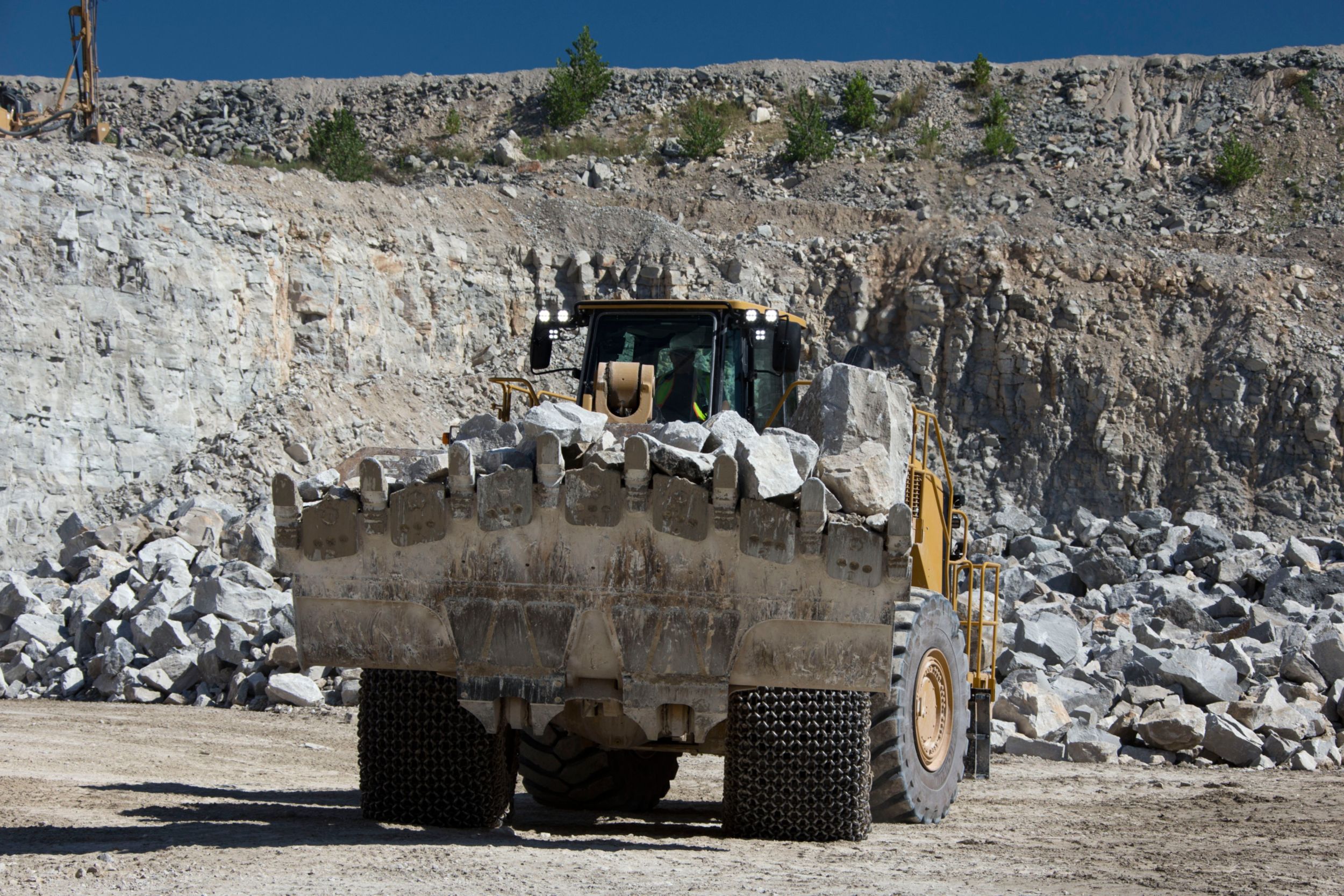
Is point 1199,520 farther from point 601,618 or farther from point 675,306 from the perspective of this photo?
point 601,618

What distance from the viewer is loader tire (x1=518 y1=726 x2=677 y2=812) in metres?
7.69

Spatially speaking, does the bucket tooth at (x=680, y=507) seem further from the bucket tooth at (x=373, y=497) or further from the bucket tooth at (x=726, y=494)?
the bucket tooth at (x=373, y=497)

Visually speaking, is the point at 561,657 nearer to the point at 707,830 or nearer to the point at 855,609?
the point at 855,609

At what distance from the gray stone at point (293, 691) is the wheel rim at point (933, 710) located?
750cm

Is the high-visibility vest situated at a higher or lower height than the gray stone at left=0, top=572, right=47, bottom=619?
higher

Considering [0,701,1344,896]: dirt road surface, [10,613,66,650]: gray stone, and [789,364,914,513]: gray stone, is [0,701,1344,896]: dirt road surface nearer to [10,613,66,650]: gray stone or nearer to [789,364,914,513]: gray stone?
[789,364,914,513]: gray stone

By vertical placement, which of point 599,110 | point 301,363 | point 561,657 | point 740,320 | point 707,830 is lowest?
point 707,830

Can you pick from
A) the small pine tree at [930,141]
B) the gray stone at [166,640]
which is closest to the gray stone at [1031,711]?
the gray stone at [166,640]

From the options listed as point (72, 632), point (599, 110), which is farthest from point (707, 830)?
point (599, 110)

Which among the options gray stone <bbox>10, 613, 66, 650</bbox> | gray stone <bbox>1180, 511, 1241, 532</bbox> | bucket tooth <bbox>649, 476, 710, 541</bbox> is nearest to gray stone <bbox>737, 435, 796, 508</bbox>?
bucket tooth <bbox>649, 476, 710, 541</bbox>

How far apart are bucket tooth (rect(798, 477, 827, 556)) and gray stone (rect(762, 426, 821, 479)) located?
0.96ft

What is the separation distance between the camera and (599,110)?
41750 millimetres

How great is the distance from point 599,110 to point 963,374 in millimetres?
18035

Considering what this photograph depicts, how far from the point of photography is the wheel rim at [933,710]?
7.11m
